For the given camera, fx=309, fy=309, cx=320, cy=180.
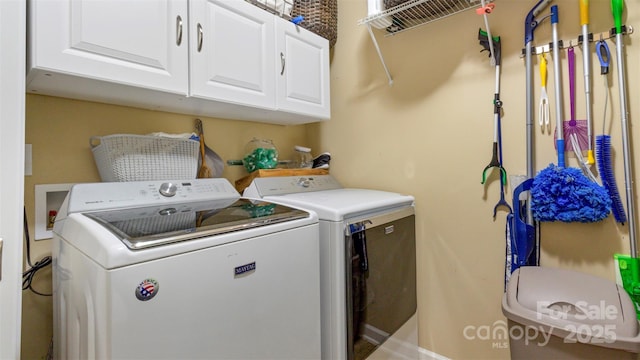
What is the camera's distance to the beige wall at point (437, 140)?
128cm

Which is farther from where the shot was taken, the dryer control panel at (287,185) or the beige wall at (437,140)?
the dryer control panel at (287,185)

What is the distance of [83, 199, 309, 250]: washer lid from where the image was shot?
865mm

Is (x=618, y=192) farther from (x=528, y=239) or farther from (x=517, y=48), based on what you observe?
(x=517, y=48)

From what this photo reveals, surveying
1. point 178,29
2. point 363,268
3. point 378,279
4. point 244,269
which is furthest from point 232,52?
point 378,279

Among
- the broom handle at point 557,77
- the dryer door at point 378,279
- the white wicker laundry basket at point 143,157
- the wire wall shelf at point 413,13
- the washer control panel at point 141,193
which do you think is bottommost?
the dryer door at point 378,279

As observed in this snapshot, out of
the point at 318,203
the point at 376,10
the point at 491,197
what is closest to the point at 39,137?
the point at 318,203

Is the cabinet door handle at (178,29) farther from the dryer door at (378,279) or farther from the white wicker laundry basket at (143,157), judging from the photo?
the dryer door at (378,279)

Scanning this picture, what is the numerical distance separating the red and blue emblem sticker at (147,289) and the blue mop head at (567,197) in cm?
147

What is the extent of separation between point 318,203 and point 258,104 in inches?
23.1

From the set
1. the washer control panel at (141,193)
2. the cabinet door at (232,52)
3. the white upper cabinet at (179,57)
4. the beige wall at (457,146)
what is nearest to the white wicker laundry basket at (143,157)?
the washer control panel at (141,193)

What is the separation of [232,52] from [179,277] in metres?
1.04

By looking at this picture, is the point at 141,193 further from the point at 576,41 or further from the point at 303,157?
the point at 576,41

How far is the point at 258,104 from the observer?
1.55 m

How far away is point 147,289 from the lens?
0.79m
